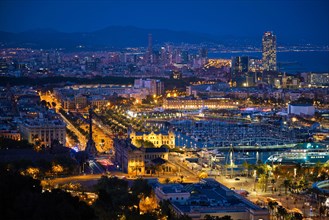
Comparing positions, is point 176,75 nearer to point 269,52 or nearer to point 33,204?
point 269,52

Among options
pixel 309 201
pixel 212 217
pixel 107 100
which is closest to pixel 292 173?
pixel 309 201

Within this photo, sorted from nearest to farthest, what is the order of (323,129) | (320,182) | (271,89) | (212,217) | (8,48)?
(212,217), (320,182), (323,129), (271,89), (8,48)

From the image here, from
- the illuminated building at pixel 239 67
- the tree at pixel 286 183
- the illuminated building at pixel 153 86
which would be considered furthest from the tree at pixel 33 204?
the illuminated building at pixel 239 67

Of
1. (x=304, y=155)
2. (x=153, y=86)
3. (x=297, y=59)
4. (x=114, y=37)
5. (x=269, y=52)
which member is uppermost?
(x=114, y=37)

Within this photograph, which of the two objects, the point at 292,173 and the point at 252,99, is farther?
the point at 252,99

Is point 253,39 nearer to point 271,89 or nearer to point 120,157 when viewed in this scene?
point 271,89

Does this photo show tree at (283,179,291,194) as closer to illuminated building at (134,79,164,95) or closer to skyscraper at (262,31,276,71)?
illuminated building at (134,79,164,95)

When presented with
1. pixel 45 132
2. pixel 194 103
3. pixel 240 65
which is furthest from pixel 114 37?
pixel 45 132

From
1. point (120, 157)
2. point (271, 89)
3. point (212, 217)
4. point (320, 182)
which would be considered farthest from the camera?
point (271, 89)
